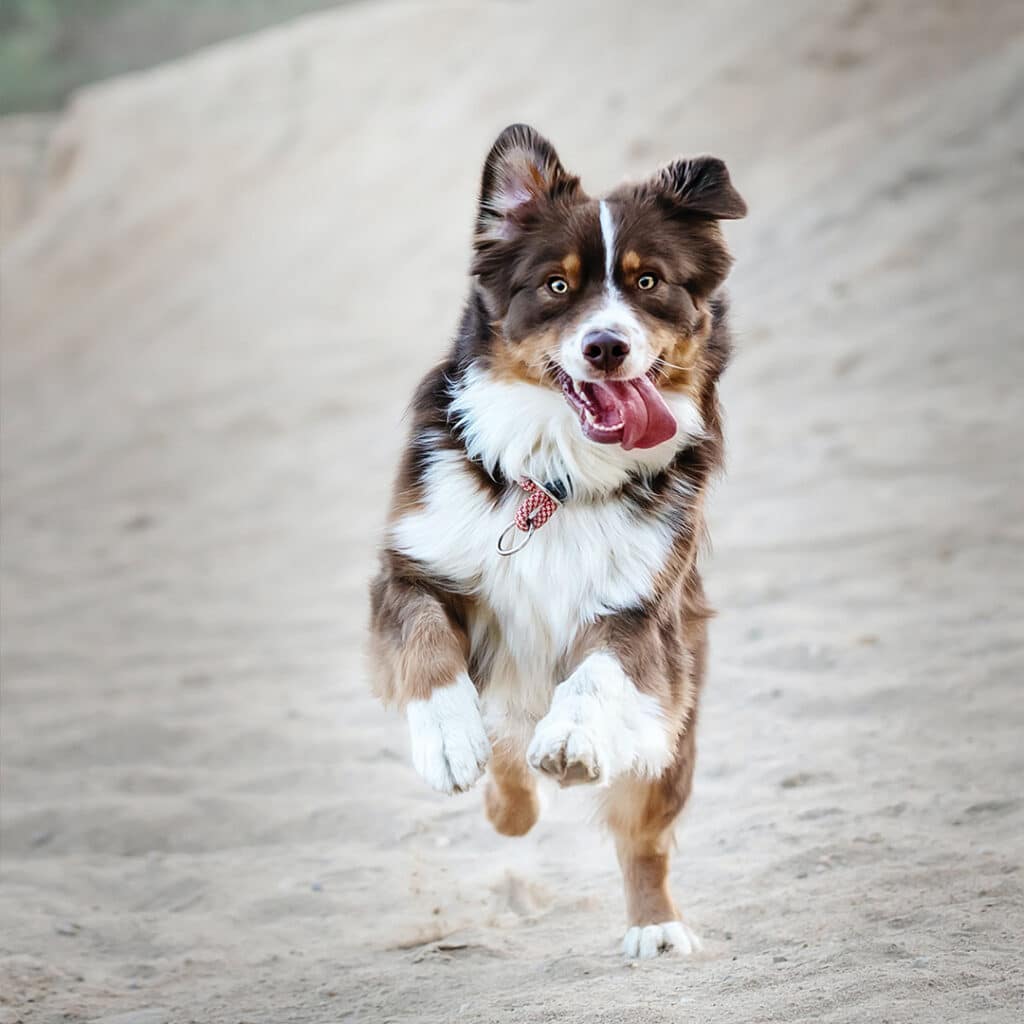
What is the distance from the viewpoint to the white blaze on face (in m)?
3.52

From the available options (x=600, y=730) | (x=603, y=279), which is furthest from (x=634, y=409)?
(x=600, y=730)

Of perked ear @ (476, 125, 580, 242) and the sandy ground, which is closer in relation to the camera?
perked ear @ (476, 125, 580, 242)

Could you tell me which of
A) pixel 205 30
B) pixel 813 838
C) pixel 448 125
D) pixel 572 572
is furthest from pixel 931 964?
pixel 205 30

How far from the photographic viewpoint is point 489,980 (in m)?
3.73

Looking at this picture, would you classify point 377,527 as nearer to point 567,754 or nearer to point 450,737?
point 450,737

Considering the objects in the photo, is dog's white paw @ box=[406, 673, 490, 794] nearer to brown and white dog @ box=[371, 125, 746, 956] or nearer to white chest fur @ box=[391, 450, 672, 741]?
brown and white dog @ box=[371, 125, 746, 956]

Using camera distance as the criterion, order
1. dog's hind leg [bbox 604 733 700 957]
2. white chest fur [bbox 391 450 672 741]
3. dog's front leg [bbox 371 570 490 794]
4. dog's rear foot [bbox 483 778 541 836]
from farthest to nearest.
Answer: dog's rear foot [bbox 483 778 541 836] → dog's hind leg [bbox 604 733 700 957] → white chest fur [bbox 391 450 672 741] → dog's front leg [bbox 371 570 490 794]

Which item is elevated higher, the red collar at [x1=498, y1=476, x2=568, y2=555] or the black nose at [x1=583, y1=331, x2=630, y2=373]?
the black nose at [x1=583, y1=331, x2=630, y2=373]

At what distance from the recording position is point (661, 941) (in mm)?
3990

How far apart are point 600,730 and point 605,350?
3.10ft

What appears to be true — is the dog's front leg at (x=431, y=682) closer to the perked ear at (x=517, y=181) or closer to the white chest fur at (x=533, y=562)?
the white chest fur at (x=533, y=562)

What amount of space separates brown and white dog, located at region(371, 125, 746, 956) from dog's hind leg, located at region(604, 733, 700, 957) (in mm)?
46

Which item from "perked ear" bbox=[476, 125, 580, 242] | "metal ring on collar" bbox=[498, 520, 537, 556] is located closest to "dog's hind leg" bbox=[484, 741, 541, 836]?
"metal ring on collar" bbox=[498, 520, 537, 556]

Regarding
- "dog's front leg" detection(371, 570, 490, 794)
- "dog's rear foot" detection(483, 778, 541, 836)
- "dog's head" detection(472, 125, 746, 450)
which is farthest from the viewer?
"dog's rear foot" detection(483, 778, 541, 836)
